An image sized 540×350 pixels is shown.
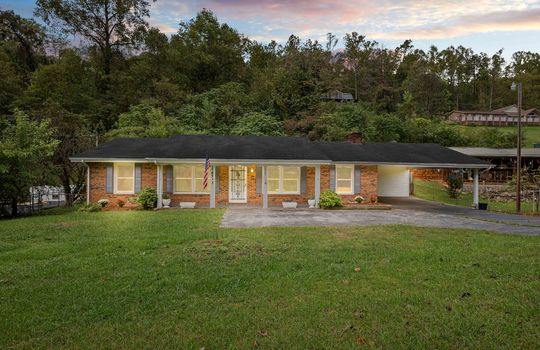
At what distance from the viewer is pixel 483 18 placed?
2425 centimetres

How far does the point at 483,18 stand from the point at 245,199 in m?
20.8

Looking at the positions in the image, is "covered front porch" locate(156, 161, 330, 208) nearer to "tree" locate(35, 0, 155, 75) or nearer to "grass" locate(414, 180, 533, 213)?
"grass" locate(414, 180, 533, 213)

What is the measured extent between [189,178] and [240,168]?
105 inches

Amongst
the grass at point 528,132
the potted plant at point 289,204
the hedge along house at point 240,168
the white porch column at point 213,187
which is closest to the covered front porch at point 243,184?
the hedge along house at point 240,168

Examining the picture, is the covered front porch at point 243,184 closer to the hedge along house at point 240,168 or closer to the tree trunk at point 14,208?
the hedge along house at point 240,168

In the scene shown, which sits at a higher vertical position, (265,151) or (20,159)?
(265,151)

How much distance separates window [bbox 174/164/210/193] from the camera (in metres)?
18.0

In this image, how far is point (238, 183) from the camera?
18.5m

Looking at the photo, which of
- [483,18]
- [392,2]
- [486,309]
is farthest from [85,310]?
[483,18]

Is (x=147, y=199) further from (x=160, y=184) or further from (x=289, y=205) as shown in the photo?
(x=289, y=205)

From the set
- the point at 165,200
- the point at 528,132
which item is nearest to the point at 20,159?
the point at 165,200

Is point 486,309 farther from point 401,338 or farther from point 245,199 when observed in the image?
point 245,199

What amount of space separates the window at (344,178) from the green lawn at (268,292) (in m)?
8.93

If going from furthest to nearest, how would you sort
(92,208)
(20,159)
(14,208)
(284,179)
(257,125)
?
1. (257,125)
2. (284,179)
3. (92,208)
4. (14,208)
5. (20,159)
